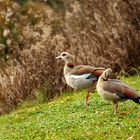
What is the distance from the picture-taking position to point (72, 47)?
17078 mm

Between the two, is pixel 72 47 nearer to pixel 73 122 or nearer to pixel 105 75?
pixel 105 75

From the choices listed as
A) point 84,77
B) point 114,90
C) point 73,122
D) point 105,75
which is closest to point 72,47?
point 84,77

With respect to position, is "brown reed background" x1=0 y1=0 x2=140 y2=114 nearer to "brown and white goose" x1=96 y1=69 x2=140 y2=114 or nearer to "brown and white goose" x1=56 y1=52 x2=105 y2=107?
"brown and white goose" x1=56 y1=52 x2=105 y2=107

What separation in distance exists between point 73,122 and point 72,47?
5957mm

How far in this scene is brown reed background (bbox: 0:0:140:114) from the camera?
15.9 metres

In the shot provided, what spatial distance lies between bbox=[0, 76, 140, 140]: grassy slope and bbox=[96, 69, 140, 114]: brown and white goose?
328 mm

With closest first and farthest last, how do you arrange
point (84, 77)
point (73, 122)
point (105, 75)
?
point (73, 122)
point (105, 75)
point (84, 77)

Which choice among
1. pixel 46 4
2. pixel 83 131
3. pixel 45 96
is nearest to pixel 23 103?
pixel 45 96

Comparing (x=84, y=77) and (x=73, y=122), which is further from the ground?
(x=84, y=77)

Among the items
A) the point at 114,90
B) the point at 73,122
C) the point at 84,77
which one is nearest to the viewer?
the point at 114,90

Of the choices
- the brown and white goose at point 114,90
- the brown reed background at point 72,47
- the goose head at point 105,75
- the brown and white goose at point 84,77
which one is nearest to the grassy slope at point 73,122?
the brown and white goose at point 114,90

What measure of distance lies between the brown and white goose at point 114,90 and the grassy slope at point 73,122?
0.33 metres

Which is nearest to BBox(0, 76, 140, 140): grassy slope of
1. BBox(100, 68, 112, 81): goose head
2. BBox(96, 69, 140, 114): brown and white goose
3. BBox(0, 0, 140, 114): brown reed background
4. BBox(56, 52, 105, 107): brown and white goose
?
BBox(96, 69, 140, 114): brown and white goose

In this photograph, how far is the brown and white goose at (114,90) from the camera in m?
10.8
